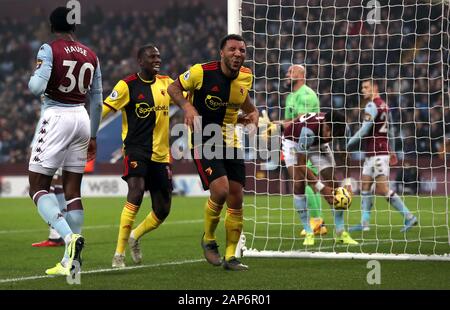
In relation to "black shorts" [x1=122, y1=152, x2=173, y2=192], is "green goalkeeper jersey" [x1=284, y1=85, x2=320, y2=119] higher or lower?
higher

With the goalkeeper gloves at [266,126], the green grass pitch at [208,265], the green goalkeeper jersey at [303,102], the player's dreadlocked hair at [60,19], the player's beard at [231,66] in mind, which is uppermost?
the player's dreadlocked hair at [60,19]

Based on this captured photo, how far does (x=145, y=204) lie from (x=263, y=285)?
13399 mm

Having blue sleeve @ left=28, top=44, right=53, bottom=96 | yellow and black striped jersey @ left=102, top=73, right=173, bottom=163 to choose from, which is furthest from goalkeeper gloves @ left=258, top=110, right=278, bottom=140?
blue sleeve @ left=28, top=44, right=53, bottom=96

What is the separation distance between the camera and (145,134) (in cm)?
889

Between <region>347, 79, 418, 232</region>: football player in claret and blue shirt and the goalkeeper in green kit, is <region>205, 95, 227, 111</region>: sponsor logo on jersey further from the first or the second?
<region>347, 79, 418, 232</region>: football player in claret and blue shirt

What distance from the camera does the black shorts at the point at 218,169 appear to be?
8.08 metres

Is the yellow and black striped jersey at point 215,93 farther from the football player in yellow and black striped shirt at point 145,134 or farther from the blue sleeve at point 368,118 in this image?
the blue sleeve at point 368,118

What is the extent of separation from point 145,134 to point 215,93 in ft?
3.45

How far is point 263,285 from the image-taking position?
22.9 feet

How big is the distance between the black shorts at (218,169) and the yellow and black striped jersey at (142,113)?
75cm

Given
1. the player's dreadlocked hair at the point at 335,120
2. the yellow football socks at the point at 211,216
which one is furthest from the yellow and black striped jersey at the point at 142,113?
the player's dreadlocked hair at the point at 335,120

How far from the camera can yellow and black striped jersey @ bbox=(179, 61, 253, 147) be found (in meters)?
8.17

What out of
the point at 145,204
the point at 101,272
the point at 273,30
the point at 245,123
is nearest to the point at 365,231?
the point at 245,123
